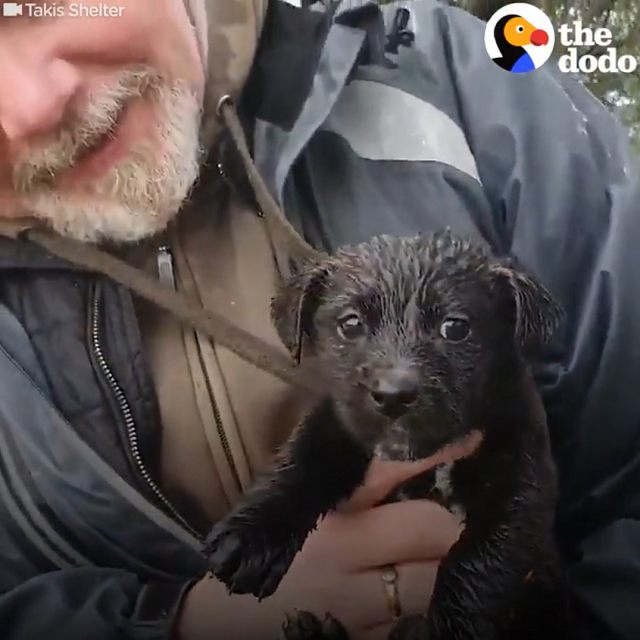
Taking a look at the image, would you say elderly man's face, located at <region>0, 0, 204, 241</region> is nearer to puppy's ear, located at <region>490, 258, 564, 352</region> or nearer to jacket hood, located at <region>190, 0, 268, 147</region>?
jacket hood, located at <region>190, 0, 268, 147</region>

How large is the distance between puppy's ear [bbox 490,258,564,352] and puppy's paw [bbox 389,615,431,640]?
32cm

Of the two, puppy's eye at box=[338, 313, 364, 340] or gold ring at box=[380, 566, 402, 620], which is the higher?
puppy's eye at box=[338, 313, 364, 340]

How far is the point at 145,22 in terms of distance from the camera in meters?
0.91

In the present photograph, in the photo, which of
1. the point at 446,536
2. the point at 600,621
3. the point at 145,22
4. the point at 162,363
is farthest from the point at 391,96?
the point at 600,621

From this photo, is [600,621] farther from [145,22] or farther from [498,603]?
[145,22]

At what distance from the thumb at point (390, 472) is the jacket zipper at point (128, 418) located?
0.60 feet

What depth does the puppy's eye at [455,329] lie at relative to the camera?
0.85 metres

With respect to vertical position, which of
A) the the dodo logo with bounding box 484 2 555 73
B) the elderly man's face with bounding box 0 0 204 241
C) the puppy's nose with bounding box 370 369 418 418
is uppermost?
the the dodo logo with bounding box 484 2 555 73

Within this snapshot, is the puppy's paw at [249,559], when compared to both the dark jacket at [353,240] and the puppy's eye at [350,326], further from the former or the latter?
the puppy's eye at [350,326]

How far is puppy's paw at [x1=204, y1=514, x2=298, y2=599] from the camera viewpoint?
88 centimetres

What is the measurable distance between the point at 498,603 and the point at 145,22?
76 centimetres

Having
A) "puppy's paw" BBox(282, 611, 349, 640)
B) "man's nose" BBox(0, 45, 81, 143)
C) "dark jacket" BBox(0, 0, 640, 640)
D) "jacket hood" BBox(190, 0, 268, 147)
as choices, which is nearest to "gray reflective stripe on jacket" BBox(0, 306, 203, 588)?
"dark jacket" BBox(0, 0, 640, 640)

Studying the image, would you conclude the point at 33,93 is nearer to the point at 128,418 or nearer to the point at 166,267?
the point at 166,267

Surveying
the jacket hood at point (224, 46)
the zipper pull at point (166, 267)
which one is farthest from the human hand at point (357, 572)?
the jacket hood at point (224, 46)
